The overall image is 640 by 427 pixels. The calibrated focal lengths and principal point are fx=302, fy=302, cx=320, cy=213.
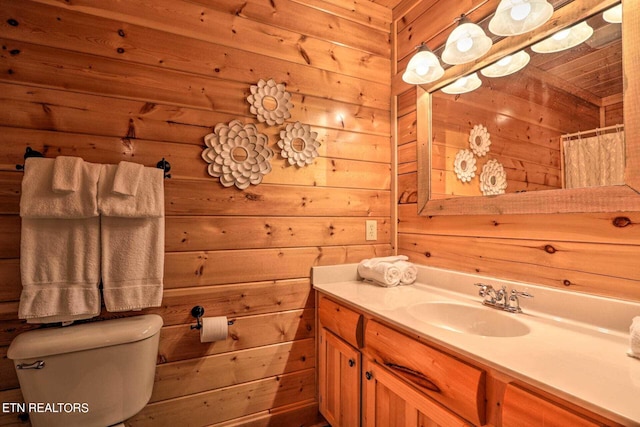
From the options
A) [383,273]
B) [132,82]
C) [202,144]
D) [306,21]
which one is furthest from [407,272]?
Result: [132,82]

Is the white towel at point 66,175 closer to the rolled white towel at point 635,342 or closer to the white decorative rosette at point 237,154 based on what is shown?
the white decorative rosette at point 237,154

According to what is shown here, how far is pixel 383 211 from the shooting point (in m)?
1.88

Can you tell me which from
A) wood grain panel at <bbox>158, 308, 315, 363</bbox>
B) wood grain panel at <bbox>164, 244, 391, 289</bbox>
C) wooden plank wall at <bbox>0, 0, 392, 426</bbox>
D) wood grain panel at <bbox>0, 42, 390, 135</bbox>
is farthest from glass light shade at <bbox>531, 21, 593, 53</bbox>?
wood grain panel at <bbox>158, 308, 315, 363</bbox>

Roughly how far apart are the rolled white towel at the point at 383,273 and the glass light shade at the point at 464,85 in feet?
3.07

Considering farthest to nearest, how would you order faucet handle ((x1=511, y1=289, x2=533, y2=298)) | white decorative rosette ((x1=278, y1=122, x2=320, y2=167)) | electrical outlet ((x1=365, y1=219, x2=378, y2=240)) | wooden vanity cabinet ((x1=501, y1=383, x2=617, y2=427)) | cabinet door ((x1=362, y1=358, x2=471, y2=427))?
1. electrical outlet ((x1=365, y1=219, x2=378, y2=240))
2. white decorative rosette ((x1=278, y1=122, x2=320, y2=167))
3. faucet handle ((x1=511, y1=289, x2=533, y2=298))
4. cabinet door ((x1=362, y1=358, x2=471, y2=427))
5. wooden vanity cabinet ((x1=501, y1=383, x2=617, y2=427))

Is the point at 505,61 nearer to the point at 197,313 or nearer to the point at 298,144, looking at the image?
the point at 298,144

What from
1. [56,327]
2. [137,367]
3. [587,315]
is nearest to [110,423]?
[137,367]

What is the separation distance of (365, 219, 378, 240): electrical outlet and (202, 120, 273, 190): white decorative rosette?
26.8 inches

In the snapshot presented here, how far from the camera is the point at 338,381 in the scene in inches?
56.1

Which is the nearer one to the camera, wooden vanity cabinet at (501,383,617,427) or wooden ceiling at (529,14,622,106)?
wooden vanity cabinet at (501,383,617,427)

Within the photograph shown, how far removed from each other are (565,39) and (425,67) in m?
0.54

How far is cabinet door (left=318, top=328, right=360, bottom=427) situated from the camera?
1.29 m

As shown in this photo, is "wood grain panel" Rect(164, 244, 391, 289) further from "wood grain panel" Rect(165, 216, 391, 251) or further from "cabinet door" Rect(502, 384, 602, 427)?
"cabinet door" Rect(502, 384, 602, 427)

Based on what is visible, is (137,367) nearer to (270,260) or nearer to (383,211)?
(270,260)
